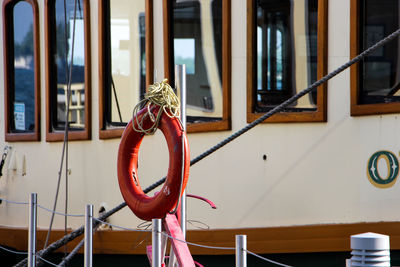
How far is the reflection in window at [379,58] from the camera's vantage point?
16.5 ft

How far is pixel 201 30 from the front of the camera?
5.85 meters

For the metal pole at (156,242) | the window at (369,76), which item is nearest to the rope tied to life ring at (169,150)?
the metal pole at (156,242)

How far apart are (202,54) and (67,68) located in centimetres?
182

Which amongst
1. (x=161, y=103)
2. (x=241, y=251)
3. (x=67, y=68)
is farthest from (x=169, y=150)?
(x=67, y=68)

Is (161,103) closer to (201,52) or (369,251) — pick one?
(201,52)

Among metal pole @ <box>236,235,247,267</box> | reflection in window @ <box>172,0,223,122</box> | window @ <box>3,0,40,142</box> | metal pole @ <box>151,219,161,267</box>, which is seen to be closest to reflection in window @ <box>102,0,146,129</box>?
reflection in window @ <box>172,0,223,122</box>

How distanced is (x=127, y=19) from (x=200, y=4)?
3.14ft

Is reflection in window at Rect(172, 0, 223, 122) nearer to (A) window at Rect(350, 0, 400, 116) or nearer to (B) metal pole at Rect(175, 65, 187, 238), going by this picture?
(B) metal pole at Rect(175, 65, 187, 238)

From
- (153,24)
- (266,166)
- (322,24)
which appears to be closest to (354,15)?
(322,24)

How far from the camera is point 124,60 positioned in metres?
6.66

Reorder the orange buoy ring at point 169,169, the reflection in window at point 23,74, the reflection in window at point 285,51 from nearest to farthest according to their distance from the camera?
the orange buoy ring at point 169,169, the reflection in window at point 285,51, the reflection in window at point 23,74

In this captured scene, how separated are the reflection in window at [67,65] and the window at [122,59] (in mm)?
347

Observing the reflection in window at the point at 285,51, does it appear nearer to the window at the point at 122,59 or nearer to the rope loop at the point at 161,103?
the rope loop at the point at 161,103

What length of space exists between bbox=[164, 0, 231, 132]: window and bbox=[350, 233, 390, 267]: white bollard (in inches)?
93.7
